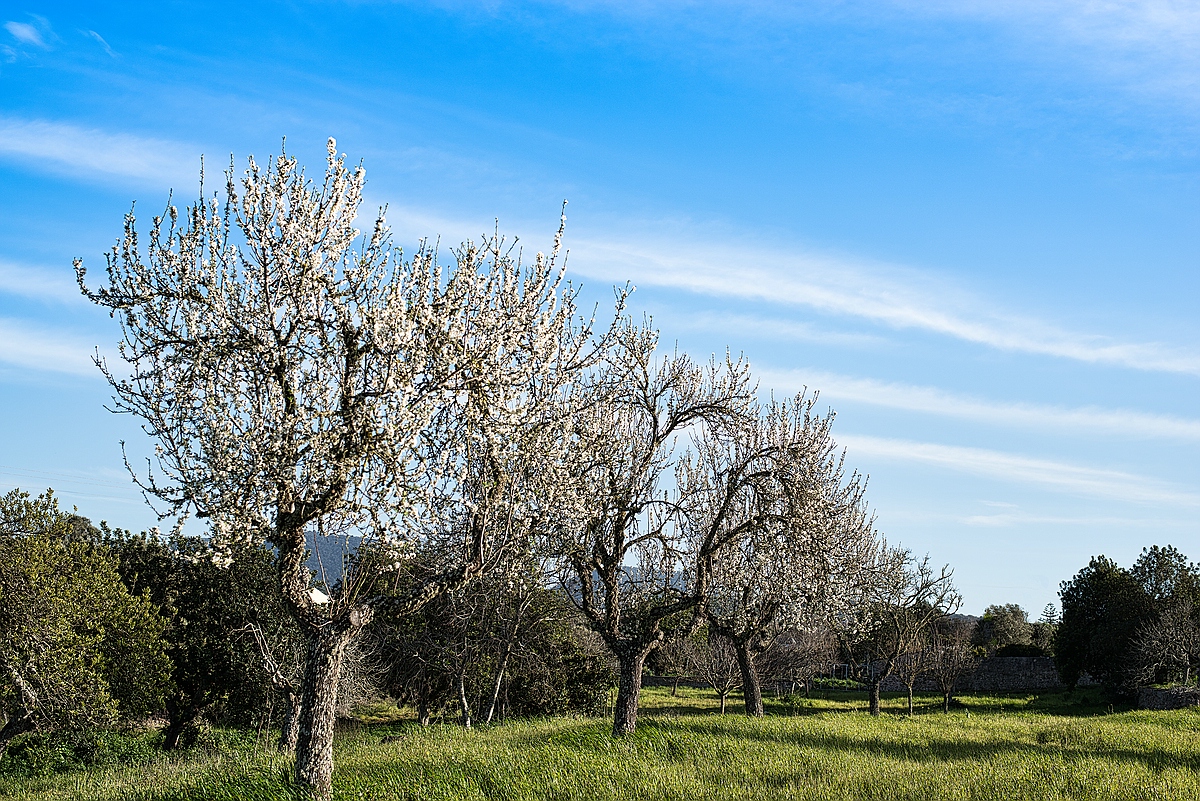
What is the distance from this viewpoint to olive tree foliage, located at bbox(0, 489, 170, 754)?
2434 centimetres

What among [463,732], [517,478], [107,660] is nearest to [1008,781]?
[517,478]

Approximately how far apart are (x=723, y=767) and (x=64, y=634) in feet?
69.8

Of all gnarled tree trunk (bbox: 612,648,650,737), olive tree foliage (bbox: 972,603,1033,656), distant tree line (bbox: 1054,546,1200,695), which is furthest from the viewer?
olive tree foliage (bbox: 972,603,1033,656)

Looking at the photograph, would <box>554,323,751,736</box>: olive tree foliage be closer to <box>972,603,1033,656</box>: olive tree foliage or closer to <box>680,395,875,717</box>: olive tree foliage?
<box>680,395,875,717</box>: olive tree foliage

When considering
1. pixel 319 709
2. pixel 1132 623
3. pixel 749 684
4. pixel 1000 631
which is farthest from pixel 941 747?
pixel 1000 631

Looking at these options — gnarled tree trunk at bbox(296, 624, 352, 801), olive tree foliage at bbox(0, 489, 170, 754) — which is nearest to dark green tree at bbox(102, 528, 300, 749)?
olive tree foliage at bbox(0, 489, 170, 754)

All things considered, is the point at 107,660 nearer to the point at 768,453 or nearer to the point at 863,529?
the point at 768,453

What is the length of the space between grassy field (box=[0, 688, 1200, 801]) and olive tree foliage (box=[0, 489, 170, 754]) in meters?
5.00

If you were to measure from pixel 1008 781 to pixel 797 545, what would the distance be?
7.51 metres

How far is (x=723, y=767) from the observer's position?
13.5 meters

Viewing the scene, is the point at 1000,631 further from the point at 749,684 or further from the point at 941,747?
the point at 941,747

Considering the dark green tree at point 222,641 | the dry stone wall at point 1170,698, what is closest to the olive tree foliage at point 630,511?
the dark green tree at point 222,641

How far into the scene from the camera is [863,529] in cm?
2919

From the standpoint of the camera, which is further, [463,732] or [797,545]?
[463,732]
